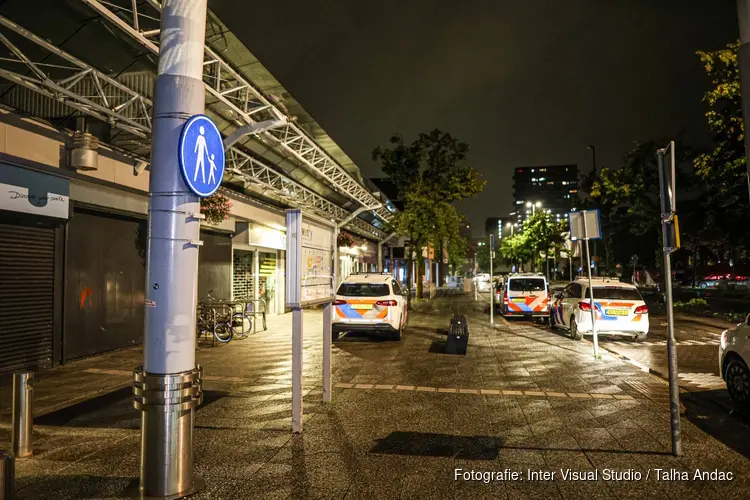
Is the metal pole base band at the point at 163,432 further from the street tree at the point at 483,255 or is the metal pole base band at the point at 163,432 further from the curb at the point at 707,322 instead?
the street tree at the point at 483,255

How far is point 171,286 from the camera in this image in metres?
3.93

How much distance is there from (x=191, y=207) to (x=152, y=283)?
657 millimetres

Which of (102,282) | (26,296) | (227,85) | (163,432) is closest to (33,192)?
(26,296)

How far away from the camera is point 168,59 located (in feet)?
13.5

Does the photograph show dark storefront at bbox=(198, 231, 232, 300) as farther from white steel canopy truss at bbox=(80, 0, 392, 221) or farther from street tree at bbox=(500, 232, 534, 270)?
street tree at bbox=(500, 232, 534, 270)

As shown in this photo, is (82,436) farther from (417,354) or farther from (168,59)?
(417,354)

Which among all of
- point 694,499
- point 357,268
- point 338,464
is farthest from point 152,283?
point 357,268

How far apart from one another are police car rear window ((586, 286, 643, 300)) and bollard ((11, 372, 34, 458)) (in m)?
11.6

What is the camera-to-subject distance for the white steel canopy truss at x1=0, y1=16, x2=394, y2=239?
7.41 meters

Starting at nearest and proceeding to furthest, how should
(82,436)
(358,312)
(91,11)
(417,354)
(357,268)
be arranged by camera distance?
(82,436)
(91,11)
(417,354)
(358,312)
(357,268)

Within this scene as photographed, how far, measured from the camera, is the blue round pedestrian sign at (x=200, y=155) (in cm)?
398

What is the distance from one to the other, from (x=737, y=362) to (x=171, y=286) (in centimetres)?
698

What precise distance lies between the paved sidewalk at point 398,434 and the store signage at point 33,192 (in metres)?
2.84

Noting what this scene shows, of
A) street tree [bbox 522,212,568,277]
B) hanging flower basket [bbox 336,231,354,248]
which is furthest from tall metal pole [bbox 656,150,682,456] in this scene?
street tree [bbox 522,212,568,277]
